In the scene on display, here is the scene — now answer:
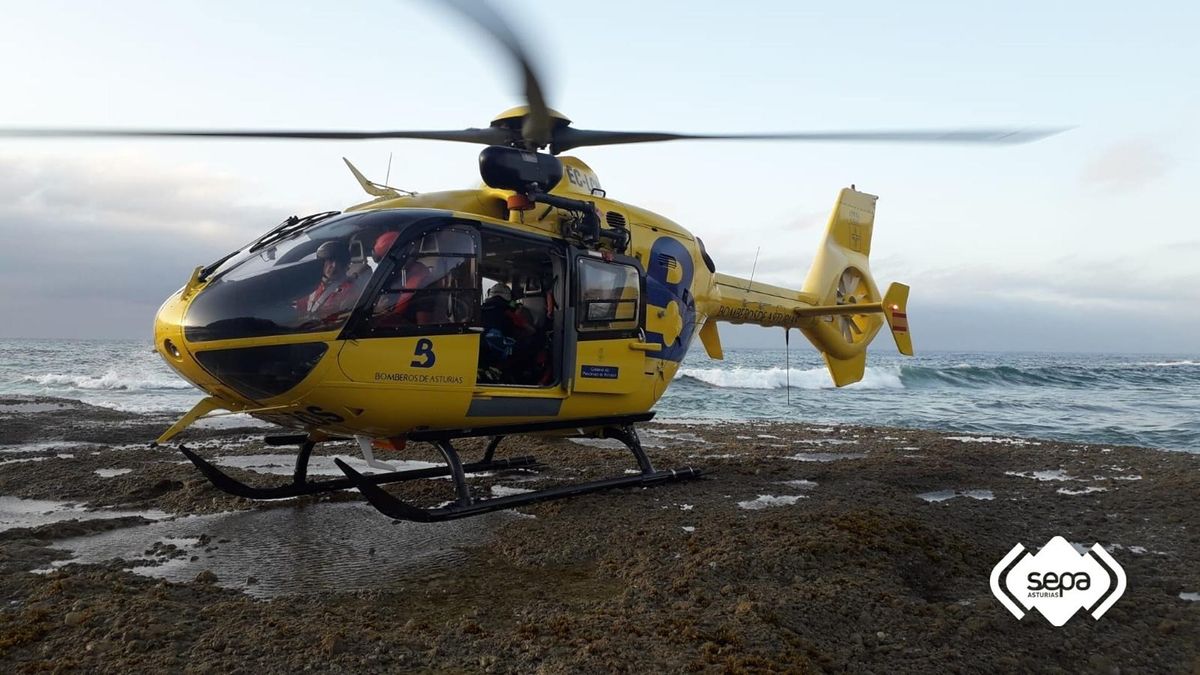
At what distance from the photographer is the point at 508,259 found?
701cm

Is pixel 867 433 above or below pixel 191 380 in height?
below

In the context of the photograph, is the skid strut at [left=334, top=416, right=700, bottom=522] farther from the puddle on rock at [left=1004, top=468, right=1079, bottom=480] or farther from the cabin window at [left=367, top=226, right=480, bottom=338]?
the puddle on rock at [left=1004, top=468, right=1079, bottom=480]

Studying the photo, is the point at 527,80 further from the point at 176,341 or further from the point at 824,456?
the point at 824,456

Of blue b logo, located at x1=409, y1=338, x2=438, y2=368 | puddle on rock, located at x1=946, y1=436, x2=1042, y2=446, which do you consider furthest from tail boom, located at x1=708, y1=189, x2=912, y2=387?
blue b logo, located at x1=409, y1=338, x2=438, y2=368

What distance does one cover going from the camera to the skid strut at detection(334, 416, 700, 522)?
4.84 metres

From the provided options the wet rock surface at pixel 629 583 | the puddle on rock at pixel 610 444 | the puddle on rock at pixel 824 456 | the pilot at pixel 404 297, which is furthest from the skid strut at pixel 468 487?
the puddle on rock at pixel 610 444

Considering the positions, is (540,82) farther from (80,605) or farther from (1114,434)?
(1114,434)

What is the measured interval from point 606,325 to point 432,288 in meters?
1.93

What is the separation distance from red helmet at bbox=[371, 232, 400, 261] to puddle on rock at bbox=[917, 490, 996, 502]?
5.38 meters

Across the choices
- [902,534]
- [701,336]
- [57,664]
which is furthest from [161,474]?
[902,534]

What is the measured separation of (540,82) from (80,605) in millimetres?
4394

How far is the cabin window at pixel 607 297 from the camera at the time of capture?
21.3 ft

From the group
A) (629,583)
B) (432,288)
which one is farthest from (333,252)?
(629,583)

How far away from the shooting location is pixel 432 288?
5.30 meters
